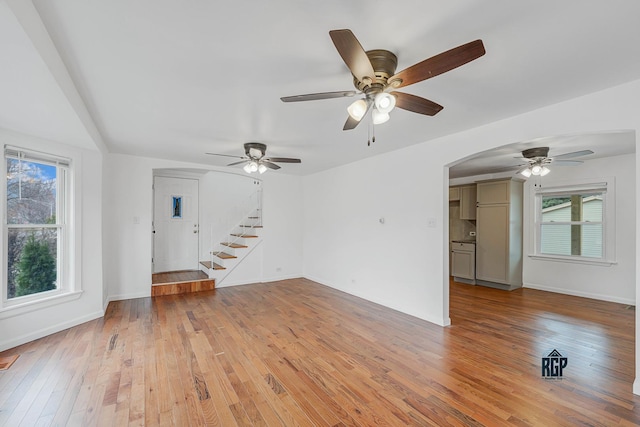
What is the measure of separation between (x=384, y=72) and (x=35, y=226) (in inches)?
165

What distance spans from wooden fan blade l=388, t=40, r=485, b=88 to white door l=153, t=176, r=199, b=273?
5849 millimetres

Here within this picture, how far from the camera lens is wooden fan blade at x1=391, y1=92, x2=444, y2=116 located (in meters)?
2.01

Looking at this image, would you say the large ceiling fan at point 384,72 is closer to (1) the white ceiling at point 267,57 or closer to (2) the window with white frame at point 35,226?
(1) the white ceiling at point 267,57

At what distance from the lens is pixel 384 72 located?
1888 mm

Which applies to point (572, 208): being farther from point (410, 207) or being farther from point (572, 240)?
point (410, 207)

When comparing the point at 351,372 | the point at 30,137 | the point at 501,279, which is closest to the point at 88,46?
the point at 30,137

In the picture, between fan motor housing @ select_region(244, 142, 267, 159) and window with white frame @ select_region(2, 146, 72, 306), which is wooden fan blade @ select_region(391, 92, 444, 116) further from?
window with white frame @ select_region(2, 146, 72, 306)

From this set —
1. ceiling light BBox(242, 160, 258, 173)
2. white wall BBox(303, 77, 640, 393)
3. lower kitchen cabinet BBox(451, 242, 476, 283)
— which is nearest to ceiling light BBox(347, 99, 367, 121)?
white wall BBox(303, 77, 640, 393)

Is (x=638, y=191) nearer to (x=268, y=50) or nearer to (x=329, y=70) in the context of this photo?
(x=329, y=70)

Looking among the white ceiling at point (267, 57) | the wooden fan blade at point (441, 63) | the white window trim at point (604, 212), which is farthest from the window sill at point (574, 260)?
the wooden fan blade at point (441, 63)

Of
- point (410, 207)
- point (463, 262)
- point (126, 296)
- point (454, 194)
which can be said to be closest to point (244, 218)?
point (126, 296)

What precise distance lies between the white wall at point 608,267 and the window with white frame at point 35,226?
8.00 meters

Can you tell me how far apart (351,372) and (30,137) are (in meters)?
4.24

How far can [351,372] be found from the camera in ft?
8.38
